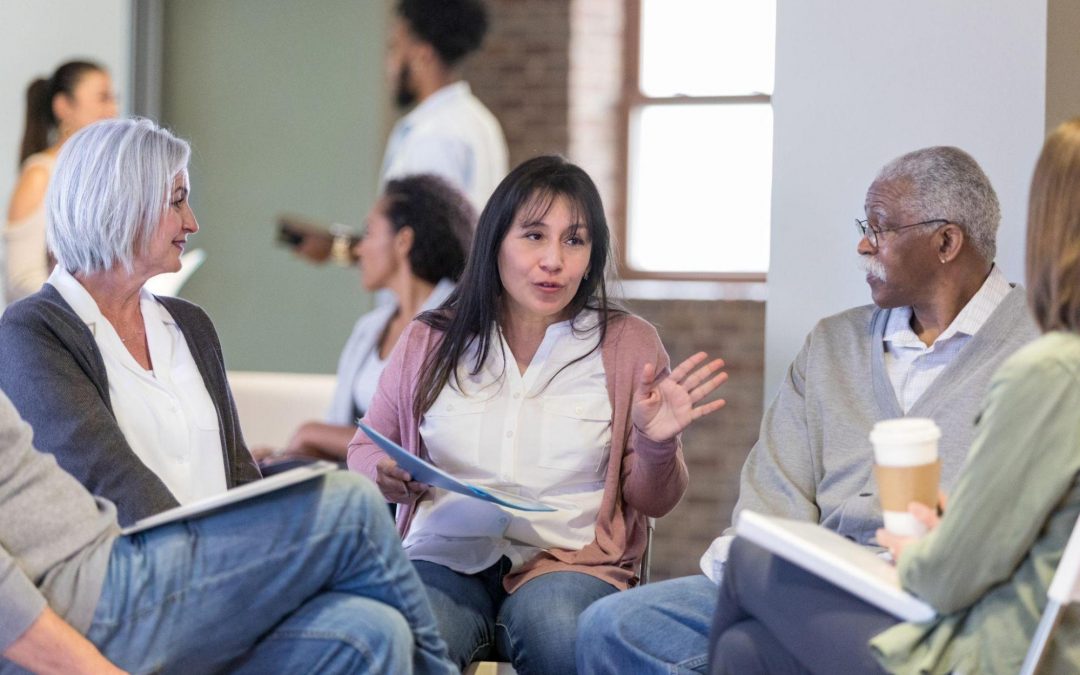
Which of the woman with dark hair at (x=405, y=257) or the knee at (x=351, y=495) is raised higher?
the woman with dark hair at (x=405, y=257)

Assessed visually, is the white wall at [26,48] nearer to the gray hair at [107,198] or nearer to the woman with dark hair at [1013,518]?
the gray hair at [107,198]

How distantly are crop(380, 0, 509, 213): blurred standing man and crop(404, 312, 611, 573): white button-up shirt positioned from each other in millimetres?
2643

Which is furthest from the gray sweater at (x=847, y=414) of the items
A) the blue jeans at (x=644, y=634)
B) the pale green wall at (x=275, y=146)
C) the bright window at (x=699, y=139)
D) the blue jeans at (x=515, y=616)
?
the pale green wall at (x=275, y=146)

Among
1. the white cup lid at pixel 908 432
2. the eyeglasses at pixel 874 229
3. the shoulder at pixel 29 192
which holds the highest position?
the shoulder at pixel 29 192

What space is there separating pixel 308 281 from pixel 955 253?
14.2ft

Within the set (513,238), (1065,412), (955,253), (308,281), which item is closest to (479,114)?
(308,281)

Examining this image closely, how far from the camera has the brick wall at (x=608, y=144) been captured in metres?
5.77

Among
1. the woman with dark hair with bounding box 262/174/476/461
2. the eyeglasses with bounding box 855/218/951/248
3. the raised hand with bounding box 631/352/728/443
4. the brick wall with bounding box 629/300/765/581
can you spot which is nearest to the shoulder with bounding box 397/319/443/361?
the raised hand with bounding box 631/352/728/443

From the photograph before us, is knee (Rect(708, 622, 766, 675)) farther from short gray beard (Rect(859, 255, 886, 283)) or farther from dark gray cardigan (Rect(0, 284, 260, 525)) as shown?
dark gray cardigan (Rect(0, 284, 260, 525))

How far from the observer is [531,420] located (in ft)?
8.11

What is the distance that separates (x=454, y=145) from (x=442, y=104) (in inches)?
9.7

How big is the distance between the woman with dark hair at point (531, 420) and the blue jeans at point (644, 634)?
0.32 ft

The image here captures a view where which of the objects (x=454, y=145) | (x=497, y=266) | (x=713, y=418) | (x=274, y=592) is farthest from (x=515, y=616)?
(x=713, y=418)

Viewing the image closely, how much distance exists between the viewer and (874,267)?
2.38 metres
